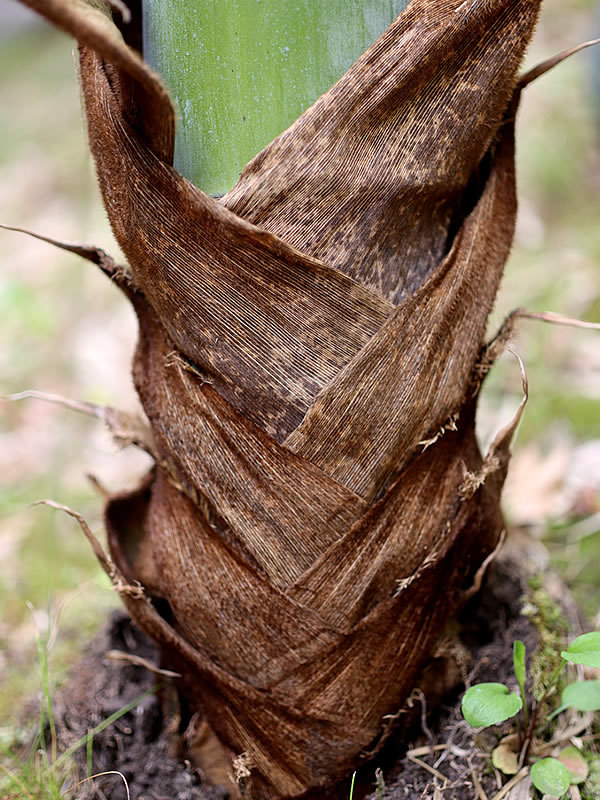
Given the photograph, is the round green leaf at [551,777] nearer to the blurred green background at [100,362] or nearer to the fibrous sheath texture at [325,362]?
the fibrous sheath texture at [325,362]

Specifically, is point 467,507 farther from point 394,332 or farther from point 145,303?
point 145,303

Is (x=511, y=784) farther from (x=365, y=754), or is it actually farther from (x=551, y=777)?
(x=365, y=754)

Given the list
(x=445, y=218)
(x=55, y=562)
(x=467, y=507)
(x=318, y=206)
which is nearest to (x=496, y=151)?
(x=445, y=218)

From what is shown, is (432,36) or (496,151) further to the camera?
(496,151)

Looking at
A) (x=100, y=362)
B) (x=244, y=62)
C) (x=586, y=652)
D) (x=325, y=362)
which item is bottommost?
(x=586, y=652)

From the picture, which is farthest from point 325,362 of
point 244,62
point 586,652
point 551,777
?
point 551,777

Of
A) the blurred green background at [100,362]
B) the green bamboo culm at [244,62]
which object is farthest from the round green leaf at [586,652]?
the green bamboo culm at [244,62]
